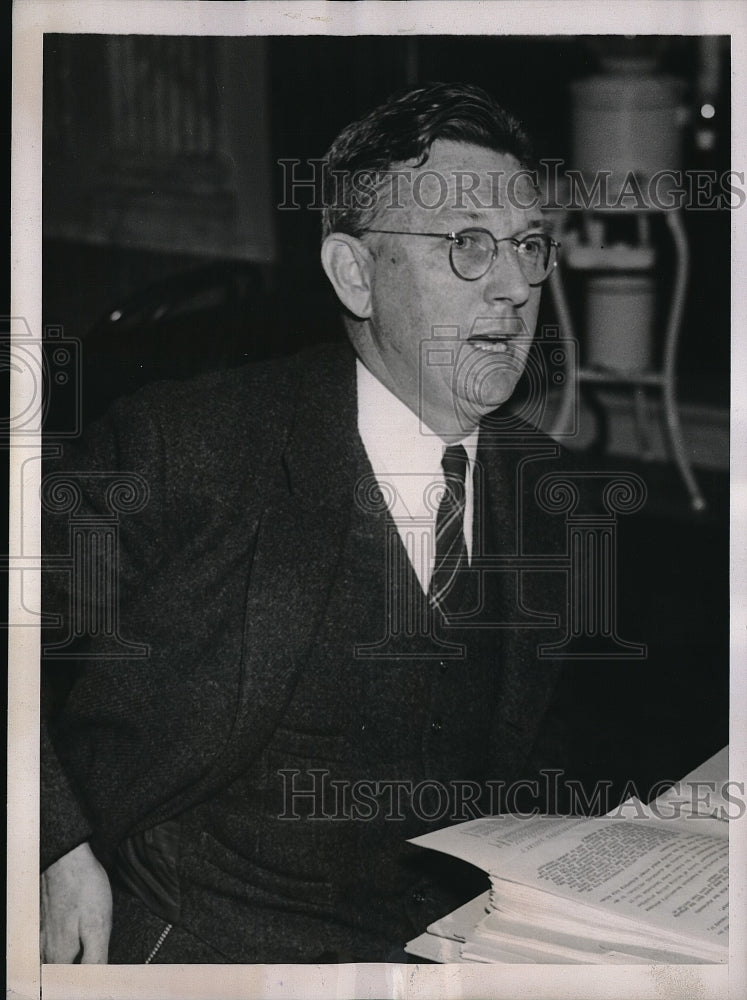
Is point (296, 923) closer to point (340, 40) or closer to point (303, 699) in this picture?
point (303, 699)

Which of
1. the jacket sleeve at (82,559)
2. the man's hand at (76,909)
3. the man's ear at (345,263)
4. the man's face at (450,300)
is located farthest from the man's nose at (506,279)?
the man's hand at (76,909)

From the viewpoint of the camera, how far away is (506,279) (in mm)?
1314

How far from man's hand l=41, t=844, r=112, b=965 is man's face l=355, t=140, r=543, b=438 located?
785 mm

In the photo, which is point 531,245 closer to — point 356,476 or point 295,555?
point 356,476

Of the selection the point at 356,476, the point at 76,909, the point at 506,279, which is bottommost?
the point at 76,909

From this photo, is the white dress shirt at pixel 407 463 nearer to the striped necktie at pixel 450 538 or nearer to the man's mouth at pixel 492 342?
the striped necktie at pixel 450 538

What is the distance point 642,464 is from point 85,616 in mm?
809

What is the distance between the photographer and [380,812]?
1329mm

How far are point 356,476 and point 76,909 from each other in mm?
720

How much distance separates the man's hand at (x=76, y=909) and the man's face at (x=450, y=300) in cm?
79

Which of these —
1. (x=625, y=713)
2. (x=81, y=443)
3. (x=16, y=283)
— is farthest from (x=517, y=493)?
(x=16, y=283)

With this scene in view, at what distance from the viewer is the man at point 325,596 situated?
131cm

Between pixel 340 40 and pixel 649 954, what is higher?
pixel 340 40

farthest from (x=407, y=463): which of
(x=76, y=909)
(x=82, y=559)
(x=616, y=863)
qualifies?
(x=76, y=909)
